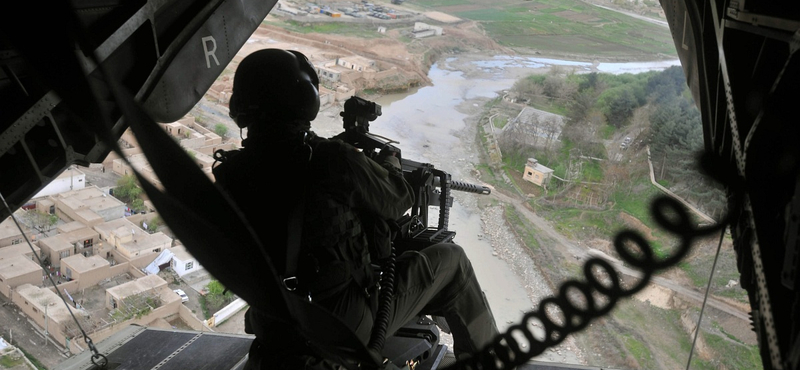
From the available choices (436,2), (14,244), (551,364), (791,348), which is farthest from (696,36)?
(436,2)

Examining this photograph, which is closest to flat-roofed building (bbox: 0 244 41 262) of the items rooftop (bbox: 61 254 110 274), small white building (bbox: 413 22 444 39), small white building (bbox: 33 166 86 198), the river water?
rooftop (bbox: 61 254 110 274)

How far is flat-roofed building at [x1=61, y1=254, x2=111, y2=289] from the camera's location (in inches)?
251

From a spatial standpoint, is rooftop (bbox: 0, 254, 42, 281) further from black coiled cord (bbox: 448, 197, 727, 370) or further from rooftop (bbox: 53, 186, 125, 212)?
black coiled cord (bbox: 448, 197, 727, 370)

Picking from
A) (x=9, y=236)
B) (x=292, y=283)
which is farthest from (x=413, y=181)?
(x=9, y=236)

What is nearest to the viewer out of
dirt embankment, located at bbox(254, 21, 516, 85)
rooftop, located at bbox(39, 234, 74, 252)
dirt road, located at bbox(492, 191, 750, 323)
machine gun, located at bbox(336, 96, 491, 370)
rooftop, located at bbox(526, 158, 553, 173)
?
machine gun, located at bbox(336, 96, 491, 370)

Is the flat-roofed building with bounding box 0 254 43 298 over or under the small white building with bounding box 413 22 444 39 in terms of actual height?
under

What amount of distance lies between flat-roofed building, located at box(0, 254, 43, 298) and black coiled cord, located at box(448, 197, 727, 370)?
5293 mm

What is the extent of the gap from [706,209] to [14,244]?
6315mm

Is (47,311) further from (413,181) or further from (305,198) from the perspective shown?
A: (305,198)

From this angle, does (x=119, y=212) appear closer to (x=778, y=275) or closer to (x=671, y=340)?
(x=671, y=340)

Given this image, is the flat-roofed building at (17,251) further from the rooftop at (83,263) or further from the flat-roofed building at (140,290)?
the flat-roofed building at (140,290)

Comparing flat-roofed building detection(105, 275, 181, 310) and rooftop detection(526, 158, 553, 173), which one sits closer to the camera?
flat-roofed building detection(105, 275, 181, 310)

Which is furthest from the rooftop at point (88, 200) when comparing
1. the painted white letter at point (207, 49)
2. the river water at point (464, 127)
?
the painted white letter at point (207, 49)

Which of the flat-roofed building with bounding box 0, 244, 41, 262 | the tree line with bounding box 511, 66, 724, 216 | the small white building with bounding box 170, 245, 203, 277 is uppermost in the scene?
the tree line with bounding box 511, 66, 724, 216
